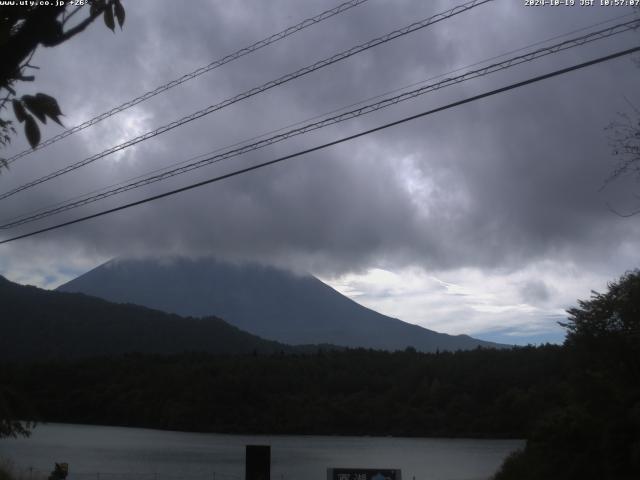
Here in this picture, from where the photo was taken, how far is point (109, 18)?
353cm

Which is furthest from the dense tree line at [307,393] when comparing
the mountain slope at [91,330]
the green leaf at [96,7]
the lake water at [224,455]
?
the green leaf at [96,7]

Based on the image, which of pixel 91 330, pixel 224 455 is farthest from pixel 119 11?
pixel 91 330

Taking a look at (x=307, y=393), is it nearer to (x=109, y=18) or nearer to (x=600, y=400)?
(x=600, y=400)

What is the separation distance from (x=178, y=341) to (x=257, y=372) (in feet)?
194

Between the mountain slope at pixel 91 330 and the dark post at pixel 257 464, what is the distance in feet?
314

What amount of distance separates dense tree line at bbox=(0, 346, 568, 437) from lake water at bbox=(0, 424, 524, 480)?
402 centimetres

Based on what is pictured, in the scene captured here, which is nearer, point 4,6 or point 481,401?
point 4,6

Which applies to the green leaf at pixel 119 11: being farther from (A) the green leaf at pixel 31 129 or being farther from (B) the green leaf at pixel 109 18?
(A) the green leaf at pixel 31 129

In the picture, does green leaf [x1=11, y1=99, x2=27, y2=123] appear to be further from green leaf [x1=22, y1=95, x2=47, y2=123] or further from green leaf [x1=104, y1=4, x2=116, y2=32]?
green leaf [x1=104, y1=4, x2=116, y2=32]

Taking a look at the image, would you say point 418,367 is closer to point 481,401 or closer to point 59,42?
point 481,401

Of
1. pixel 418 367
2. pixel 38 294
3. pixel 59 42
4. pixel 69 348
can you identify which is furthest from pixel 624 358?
pixel 38 294

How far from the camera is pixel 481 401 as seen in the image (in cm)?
8619

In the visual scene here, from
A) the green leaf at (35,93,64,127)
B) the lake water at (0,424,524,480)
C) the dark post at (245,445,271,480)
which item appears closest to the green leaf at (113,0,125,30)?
the green leaf at (35,93,64,127)

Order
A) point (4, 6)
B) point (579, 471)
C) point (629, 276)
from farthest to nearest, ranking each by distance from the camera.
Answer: point (629, 276) → point (579, 471) → point (4, 6)
